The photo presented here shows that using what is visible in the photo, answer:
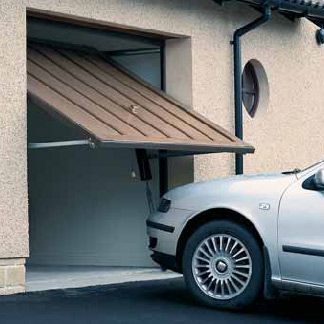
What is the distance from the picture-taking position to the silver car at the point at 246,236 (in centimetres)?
934

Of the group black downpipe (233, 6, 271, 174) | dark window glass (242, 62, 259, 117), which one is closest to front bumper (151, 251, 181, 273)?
black downpipe (233, 6, 271, 174)

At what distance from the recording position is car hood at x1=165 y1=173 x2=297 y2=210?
968 cm

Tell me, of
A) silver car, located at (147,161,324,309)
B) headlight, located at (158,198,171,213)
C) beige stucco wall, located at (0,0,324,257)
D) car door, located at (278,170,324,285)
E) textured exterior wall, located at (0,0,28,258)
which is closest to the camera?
car door, located at (278,170,324,285)

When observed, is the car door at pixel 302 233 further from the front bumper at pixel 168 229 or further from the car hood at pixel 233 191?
the front bumper at pixel 168 229

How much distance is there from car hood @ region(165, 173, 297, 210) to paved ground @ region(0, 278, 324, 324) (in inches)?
39.1

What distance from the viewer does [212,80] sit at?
1402 centimetres

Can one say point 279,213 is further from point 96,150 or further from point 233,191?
point 96,150

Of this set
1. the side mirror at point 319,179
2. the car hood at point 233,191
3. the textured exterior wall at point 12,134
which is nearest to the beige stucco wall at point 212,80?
the textured exterior wall at point 12,134

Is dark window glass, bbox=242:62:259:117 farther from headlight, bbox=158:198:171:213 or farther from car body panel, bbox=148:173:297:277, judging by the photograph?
car body panel, bbox=148:173:297:277

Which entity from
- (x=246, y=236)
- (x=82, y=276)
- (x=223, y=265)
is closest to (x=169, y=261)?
(x=223, y=265)

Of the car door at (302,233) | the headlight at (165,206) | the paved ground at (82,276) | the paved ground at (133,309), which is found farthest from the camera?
the paved ground at (82,276)

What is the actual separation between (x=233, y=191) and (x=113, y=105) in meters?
2.84

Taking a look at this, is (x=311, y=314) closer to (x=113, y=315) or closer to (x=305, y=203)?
(x=305, y=203)

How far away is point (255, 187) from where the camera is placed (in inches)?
387
